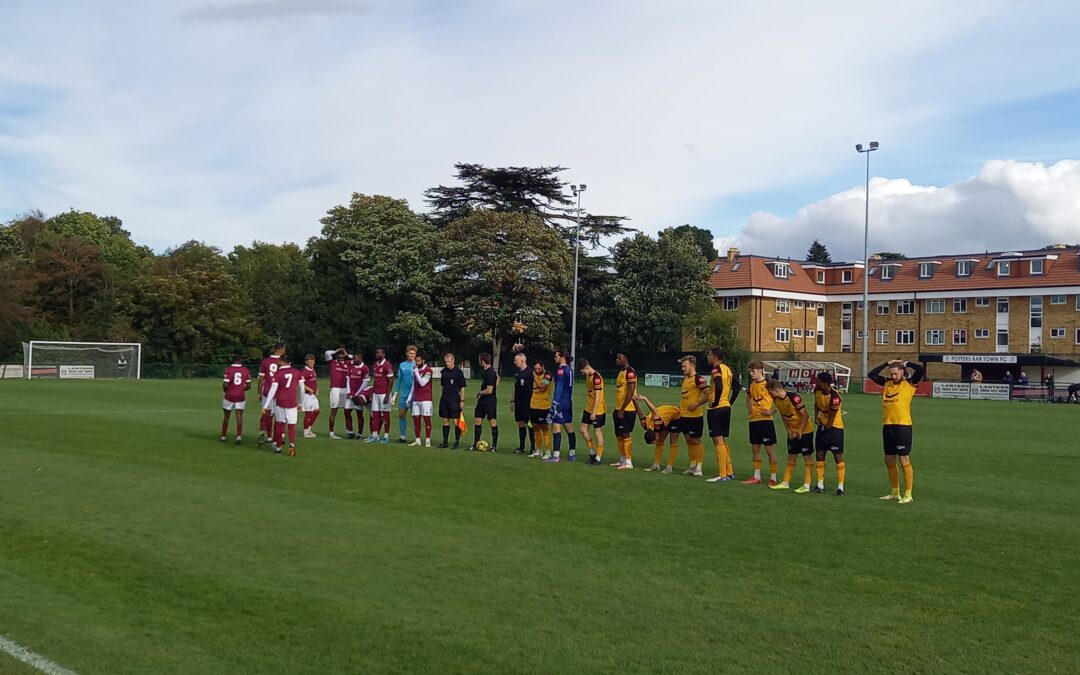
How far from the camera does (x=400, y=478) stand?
1370 centimetres

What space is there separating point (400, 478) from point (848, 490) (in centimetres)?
661

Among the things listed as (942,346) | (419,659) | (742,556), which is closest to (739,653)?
(419,659)

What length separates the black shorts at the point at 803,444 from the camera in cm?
1364

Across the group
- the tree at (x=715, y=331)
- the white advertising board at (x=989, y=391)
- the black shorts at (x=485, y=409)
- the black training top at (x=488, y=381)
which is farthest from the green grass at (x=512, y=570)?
the tree at (x=715, y=331)

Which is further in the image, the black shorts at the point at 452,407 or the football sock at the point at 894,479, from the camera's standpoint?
the black shorts at the point at 452,407

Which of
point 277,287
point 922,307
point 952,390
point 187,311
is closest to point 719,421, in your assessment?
point 952,390

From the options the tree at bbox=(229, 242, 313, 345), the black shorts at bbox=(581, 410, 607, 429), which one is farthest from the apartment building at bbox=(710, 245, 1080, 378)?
the black shorts at bbox=(581, 410, 607, 429)

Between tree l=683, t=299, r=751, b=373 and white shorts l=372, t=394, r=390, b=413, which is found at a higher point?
tree l=683, t=299, r=751, b=373

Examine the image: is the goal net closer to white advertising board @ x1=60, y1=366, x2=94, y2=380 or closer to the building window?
white advertising board @ x1=60, y1=366, x2=94, y2=380

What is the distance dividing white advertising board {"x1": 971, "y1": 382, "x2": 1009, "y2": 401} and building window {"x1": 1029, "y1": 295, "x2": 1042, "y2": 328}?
23475 millimetres

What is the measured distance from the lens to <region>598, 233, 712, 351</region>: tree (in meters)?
68.9

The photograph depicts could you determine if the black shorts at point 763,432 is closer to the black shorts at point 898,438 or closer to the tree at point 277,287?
the black shorts at point 898,438

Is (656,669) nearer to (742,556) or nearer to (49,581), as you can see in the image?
(742,556)

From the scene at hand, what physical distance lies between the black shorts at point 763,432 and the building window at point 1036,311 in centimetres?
6917
